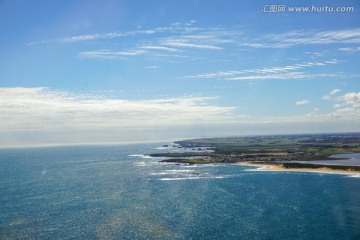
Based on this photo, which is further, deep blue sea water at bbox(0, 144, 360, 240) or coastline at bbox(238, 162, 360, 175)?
coastline at bbox(238, 162, 360, 175)

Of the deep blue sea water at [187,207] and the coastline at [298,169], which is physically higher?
the coastline at [298,169]

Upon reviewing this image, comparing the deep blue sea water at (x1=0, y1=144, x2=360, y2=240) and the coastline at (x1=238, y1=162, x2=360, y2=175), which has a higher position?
the coastline at (x1=238, y1=162, x2=360, y2=175)

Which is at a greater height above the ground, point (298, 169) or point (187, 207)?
point (298, 169)

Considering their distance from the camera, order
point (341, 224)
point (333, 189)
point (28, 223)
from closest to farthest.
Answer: point (341, 224) < point (28, 223) < point (333, 189)

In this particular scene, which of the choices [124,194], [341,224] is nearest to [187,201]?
[124,194]

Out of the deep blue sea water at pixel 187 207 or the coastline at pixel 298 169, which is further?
the coastline at pixel 298 169

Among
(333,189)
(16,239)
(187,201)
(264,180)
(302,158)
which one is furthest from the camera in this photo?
(302,158)

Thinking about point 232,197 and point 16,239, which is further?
point 232,197

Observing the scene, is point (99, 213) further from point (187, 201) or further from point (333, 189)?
point (333, 189)
